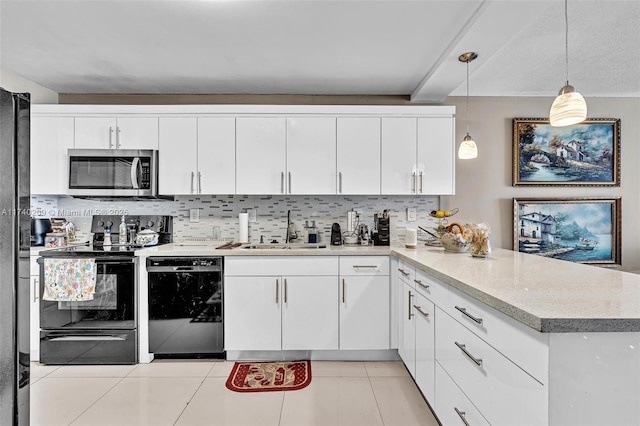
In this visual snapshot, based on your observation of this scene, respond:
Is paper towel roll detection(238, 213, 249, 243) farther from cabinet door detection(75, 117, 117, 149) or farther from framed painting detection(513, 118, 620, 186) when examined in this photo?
framed painting detection(513, 118, 620, 186)

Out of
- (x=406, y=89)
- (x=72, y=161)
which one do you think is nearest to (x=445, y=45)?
(x=406, y=89)

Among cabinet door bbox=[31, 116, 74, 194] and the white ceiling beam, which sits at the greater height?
the white ceiling beam

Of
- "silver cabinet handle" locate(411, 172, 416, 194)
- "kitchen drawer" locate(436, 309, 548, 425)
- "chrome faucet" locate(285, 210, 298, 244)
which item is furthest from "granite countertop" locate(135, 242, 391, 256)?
"kitchen drawer" locate(436, 309, 548, 425)

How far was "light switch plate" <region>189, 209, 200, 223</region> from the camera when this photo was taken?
3486mm

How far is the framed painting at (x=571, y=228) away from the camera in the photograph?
11.5ft

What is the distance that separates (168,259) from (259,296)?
2.52 feet

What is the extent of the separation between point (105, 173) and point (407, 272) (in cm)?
258

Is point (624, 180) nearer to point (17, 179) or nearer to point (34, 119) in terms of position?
point (17, 179)

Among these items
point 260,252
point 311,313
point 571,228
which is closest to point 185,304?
point 260,252

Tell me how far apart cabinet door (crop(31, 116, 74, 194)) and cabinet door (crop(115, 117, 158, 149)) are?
1.35 ft

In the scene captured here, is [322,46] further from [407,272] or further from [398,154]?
[407,272]

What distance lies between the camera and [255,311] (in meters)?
Result: 2.90

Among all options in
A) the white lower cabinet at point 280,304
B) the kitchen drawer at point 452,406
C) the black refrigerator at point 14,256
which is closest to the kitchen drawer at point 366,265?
the white lower cabinet at point 280,304

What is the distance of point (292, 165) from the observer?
320cm
